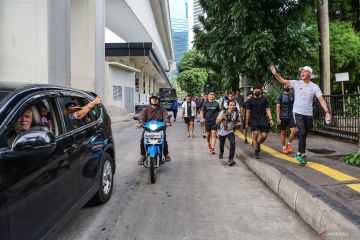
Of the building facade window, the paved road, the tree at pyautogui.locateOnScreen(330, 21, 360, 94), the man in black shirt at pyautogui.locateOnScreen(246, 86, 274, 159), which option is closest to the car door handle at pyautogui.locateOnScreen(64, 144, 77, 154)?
Result: the paved road

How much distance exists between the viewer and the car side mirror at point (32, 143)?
2758 millimetres

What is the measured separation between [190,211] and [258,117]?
4184 millimetres

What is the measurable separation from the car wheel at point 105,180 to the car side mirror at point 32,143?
2.19 m

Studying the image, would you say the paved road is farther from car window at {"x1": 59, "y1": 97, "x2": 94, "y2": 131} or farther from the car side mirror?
the car side mirror

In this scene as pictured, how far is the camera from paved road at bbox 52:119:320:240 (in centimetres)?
425

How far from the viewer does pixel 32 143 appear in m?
2.81

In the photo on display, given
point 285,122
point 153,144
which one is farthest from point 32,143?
point 285,122

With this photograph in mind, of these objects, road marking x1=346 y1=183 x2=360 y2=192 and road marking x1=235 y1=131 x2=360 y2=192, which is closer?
road marking x1=346 y1=183 x2=360 y2=192

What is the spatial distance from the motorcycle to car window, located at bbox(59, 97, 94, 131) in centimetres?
174

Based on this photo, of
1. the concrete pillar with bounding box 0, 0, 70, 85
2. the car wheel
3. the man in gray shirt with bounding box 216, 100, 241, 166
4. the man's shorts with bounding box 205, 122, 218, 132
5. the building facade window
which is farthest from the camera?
the building facade window

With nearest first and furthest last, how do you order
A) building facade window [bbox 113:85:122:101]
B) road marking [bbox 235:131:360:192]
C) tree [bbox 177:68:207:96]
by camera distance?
road marking [bbox 235:131:360:192]
building facade window [bbox 113:85:122:101]
tree [bbox 177:68:207:96]

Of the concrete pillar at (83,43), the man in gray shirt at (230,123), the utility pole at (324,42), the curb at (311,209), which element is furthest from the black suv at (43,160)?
the concrete pillar at (83,43)

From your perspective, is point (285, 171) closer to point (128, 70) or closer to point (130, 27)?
point (128, 70)

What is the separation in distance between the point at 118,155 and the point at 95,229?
5.95 m
